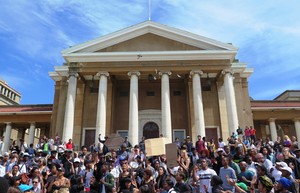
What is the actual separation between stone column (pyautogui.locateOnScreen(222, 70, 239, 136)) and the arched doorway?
7.61 m

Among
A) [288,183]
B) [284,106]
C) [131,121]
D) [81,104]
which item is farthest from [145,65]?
[288,183]

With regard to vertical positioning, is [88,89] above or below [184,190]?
above

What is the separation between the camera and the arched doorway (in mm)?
28922

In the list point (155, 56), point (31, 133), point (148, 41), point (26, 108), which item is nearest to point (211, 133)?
point (155, 56)

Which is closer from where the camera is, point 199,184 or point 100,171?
point 199,184

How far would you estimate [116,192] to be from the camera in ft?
26.8

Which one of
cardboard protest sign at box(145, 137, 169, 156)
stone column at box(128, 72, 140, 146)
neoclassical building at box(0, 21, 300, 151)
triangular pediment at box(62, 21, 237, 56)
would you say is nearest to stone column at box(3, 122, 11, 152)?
neoclassical building at box(0, 21, 300, 151)

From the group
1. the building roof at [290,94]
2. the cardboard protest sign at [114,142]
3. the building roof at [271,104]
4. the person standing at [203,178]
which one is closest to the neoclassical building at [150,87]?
the building roof at [271,104]

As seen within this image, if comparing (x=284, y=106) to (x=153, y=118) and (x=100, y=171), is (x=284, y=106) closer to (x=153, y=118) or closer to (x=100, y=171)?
(x=153, y=118)

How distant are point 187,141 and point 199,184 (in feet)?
29.7

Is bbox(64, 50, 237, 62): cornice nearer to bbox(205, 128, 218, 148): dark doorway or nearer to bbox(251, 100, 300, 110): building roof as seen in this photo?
bbox(205, 128, 218, 148): dark doorway

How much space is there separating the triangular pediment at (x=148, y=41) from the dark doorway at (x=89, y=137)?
25.8 ft

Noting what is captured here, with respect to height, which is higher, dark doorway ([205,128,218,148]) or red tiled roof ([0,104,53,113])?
red tiled roof ([0,104,53,113])

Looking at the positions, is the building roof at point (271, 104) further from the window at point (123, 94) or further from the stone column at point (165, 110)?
the window at point (123, 94)
